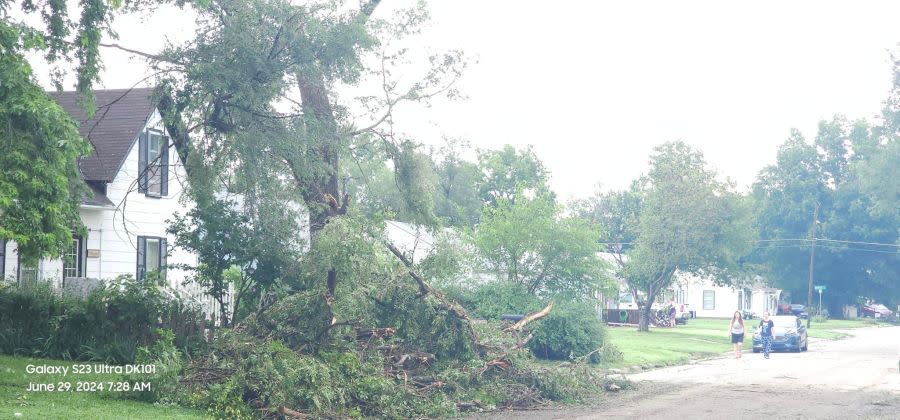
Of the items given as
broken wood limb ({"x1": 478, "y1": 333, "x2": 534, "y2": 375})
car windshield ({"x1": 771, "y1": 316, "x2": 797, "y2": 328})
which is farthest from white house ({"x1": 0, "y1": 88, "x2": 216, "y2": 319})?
car windshield ({"x1": 771, "y1": 316, "x2": 797, "y2": 328})

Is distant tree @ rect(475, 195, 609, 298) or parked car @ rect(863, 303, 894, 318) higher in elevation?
distant tree @ rect(475, 195, 609, 298)

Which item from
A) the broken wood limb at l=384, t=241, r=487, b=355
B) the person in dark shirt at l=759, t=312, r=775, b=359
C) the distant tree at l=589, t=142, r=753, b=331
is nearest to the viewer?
the broken wood limb at l=384, t=241, r=487, b=355

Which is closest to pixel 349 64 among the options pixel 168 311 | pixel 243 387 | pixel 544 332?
pixel 168 311

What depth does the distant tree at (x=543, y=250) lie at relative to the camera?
91.8 feet

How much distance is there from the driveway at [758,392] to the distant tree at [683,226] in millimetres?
16703

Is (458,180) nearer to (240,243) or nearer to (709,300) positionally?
(709,300)

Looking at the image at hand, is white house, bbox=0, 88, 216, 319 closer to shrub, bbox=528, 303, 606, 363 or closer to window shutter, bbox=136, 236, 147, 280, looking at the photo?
window shutter, bbox=136, 236, 147, 280

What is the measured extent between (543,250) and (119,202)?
12.4 meters

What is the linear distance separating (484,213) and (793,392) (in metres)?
13.6

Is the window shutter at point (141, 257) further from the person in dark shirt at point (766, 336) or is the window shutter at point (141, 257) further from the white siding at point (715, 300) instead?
the white siding at point (715, 300)

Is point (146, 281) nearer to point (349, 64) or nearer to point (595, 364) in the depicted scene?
point (349, 64)

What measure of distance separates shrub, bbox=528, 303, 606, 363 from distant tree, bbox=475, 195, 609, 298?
2861 mm

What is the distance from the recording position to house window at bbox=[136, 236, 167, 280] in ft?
88.5

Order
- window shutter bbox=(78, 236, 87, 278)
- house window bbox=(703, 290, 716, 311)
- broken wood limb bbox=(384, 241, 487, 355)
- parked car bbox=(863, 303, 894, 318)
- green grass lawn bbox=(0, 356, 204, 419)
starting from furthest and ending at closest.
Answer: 1. parked car bbox=(863, 303, 894, 318)
2. house window bbox=(703, 290, 716, 311)
3. window shutter bbox=(78, 236, 87, 278)
4. broken wood limb bbox=(384, 241, 487, 355)
5. green grass lawn bbox=(0, 356, 204, 419)
